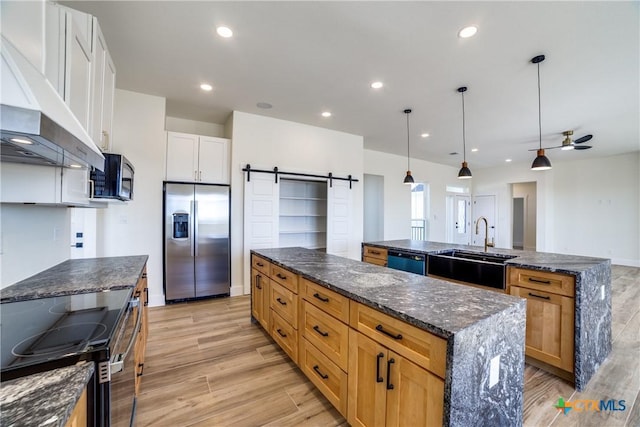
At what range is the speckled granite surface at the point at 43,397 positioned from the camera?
612 mm

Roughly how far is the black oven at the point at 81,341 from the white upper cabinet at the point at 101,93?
4.25ft

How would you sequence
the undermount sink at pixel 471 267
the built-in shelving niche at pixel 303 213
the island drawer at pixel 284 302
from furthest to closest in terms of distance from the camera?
the built-in shelving niche at pixel 303 213
the undermount sink at pixel 471 267
the island drawer at pixel 284 302

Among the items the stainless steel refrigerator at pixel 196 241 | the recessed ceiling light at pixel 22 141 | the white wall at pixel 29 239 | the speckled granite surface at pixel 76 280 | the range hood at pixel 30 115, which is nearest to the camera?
the range hood at pixel 30 115

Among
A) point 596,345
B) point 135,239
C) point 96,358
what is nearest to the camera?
point 96,358

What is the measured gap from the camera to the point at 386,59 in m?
2.80

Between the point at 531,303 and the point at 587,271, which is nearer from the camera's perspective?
the point at 587,271

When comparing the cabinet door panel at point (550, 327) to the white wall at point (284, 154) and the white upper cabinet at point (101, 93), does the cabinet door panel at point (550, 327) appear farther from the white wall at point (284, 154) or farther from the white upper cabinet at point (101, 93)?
the white upper cabinet at point (101, 93)

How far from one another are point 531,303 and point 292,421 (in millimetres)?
2124

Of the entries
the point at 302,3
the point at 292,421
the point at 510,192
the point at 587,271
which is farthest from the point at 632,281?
the point at 302,3

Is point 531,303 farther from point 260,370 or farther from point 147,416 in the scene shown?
point 147,416

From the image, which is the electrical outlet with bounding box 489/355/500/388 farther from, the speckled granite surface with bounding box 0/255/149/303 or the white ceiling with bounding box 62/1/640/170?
the white ceiling with bounding box 62/1/640/170

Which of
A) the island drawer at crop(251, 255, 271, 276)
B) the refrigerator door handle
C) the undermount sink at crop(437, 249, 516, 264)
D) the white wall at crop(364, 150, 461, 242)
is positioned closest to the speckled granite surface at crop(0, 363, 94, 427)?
the island drawer at crop(251, 255, 271, 276)

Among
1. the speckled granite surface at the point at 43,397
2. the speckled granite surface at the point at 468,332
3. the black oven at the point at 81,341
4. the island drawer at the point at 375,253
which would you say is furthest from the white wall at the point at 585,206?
the speckled granite surface at the point at 43,397

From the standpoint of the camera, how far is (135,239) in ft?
12.0
